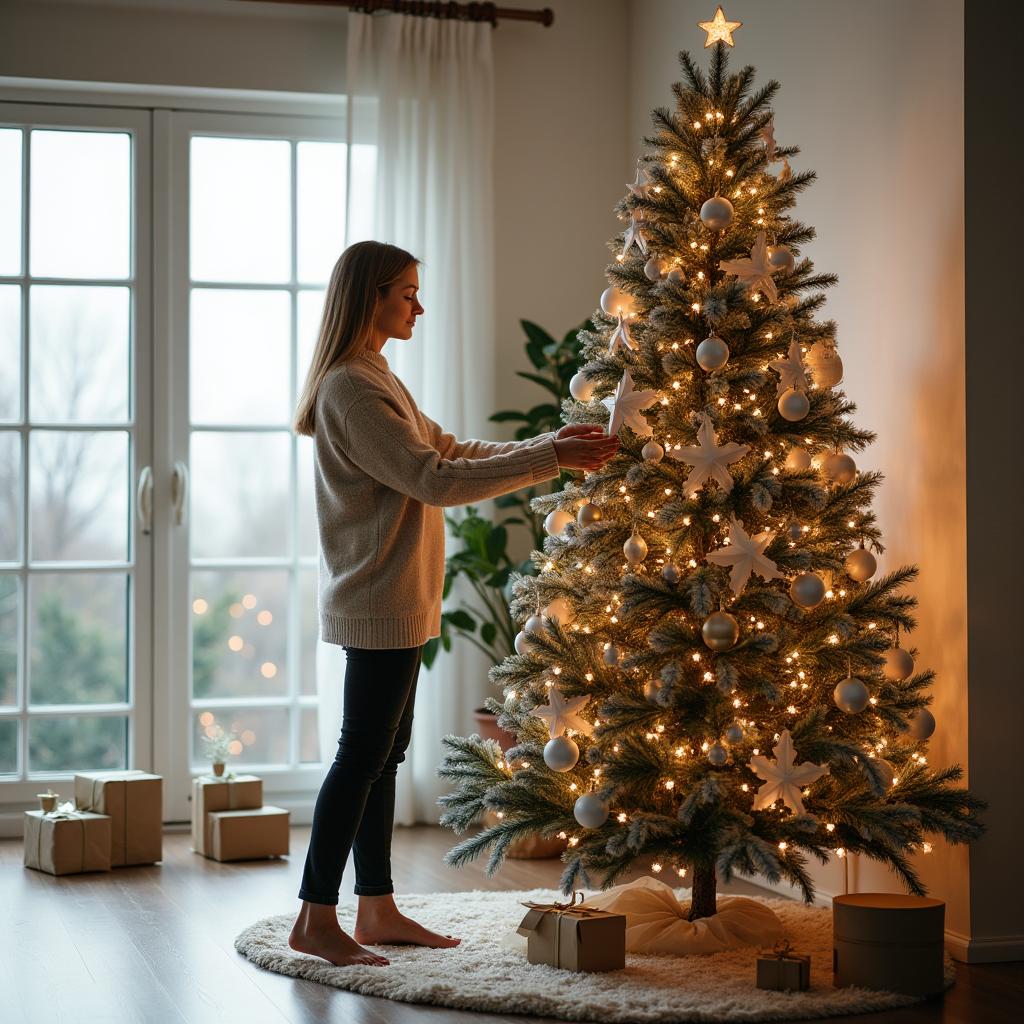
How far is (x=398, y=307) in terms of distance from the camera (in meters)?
2.96

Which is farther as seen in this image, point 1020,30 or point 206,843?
point 206,843

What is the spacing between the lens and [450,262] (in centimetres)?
464

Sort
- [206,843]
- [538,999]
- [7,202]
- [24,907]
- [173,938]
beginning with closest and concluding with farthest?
[538,999] → [173,938] → [24,907] → [206,843] → [7,202]

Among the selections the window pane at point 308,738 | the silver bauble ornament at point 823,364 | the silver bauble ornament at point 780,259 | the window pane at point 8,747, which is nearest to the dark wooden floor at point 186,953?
the window pane at point 8,747

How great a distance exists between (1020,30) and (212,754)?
9.39 feet

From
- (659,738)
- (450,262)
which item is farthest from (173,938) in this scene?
(450,262)

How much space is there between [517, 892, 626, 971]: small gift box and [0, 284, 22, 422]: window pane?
2.58 meters

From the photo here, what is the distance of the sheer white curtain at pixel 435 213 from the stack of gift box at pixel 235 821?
427mm

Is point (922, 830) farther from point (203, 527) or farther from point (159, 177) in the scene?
point (159, 177)

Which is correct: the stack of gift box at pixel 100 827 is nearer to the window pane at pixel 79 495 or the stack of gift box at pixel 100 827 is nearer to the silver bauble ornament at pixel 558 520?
the window pane at pixel 79 495

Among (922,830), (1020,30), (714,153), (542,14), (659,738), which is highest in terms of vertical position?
(542,14)

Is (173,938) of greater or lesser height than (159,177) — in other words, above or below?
below

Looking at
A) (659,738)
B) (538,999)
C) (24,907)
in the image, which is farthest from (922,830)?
(24,907)

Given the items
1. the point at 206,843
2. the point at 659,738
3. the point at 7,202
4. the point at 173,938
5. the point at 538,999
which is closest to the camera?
the point at 538,999
